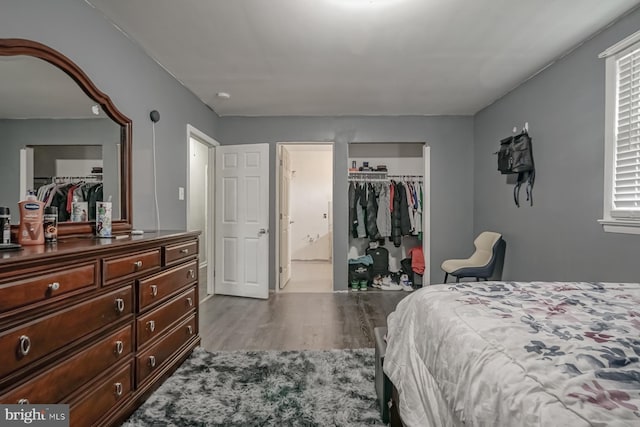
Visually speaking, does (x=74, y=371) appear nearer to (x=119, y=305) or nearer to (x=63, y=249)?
(x=119, y=305)

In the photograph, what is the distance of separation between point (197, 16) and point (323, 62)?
3.53ft

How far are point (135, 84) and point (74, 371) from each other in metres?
2.04

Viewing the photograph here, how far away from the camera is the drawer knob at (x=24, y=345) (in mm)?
1086

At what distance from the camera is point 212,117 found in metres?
4.28

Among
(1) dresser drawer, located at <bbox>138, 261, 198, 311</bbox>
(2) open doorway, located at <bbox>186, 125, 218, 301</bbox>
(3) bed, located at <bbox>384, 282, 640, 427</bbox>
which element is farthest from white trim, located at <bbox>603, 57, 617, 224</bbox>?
(2) open doorway, located at <bbox>186, 125, 218, 301</bbox>

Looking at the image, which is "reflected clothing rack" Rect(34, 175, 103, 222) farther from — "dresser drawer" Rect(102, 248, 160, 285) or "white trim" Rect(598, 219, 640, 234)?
"white trim" Rect(598, 219, 640, 234)

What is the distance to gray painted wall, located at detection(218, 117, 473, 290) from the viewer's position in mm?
4516

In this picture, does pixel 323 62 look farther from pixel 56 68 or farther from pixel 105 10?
pixel 56 68

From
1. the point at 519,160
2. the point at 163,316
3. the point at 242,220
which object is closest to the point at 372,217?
the point at 242,220

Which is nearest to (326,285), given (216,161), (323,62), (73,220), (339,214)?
(339,214)

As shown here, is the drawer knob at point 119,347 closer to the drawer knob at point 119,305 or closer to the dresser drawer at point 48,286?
the drawer knob at point 119,305

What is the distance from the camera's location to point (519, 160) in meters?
3.26

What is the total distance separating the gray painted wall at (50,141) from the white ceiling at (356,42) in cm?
77

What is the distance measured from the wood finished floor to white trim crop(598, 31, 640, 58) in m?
2.64
